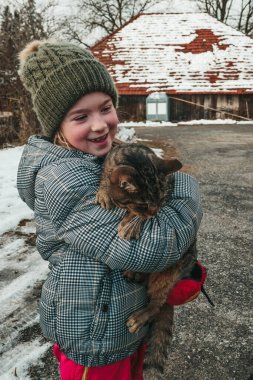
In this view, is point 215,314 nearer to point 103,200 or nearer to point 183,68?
point 103,200

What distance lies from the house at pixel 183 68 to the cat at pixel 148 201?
60.7ft

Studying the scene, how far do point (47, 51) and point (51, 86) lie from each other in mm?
186

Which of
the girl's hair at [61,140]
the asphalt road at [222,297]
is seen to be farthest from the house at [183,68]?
the girl's hair at [61,140]

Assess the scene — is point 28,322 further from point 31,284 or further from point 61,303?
point 61,303

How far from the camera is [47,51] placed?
175 cm

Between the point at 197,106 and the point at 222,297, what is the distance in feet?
60.7

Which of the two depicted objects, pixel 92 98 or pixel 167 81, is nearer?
pixel 92 98

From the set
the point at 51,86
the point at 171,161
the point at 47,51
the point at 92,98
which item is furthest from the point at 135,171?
the point at 47,51

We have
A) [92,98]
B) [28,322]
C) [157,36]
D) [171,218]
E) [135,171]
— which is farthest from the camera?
[157,36]

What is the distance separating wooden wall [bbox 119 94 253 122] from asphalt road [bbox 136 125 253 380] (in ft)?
43.9

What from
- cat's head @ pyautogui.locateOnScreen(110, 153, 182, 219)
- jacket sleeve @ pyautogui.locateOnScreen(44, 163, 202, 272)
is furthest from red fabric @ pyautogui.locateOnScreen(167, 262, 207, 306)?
cat's head @ pyautogui.locateOnScreen(110, 153, 182, 219)

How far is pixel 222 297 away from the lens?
3236mm

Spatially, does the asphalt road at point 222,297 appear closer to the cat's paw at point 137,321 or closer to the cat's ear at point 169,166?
the cat's paw at point 137,321

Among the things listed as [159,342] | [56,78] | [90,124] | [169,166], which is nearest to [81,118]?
[90,124]
